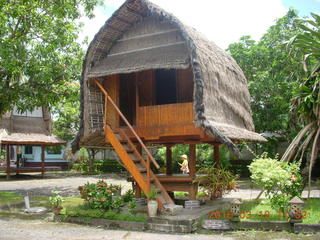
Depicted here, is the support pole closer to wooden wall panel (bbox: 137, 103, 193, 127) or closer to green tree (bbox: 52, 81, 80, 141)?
wooden wall panel (bbox: 137, 103, 193, 127)

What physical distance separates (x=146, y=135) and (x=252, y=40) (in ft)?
42.2

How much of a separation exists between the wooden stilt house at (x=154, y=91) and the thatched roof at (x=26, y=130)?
36.9 feet

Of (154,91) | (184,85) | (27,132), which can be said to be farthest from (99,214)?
(27,132)

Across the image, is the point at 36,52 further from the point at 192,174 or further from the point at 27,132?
the point at 27,132

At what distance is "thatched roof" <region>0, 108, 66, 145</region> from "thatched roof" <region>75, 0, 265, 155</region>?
1221 centimetres

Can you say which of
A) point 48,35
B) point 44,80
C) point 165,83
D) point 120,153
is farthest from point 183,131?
point 48,35

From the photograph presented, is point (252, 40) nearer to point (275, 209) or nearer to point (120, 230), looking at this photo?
point (275, 209)

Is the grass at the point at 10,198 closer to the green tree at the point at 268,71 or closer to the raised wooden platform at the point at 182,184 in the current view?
the raised wooden platform at the point at 182,184

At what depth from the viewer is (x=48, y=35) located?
13.4 m

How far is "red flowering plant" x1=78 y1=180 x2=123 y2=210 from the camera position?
364 inches

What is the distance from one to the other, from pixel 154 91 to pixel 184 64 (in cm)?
331

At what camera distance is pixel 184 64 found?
30.2ft

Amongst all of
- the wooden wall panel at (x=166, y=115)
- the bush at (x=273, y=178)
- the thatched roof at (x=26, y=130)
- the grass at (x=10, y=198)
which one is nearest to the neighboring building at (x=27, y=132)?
the thatched roof at (x=26, y=130)

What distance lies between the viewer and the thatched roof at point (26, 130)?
71.2 ft
